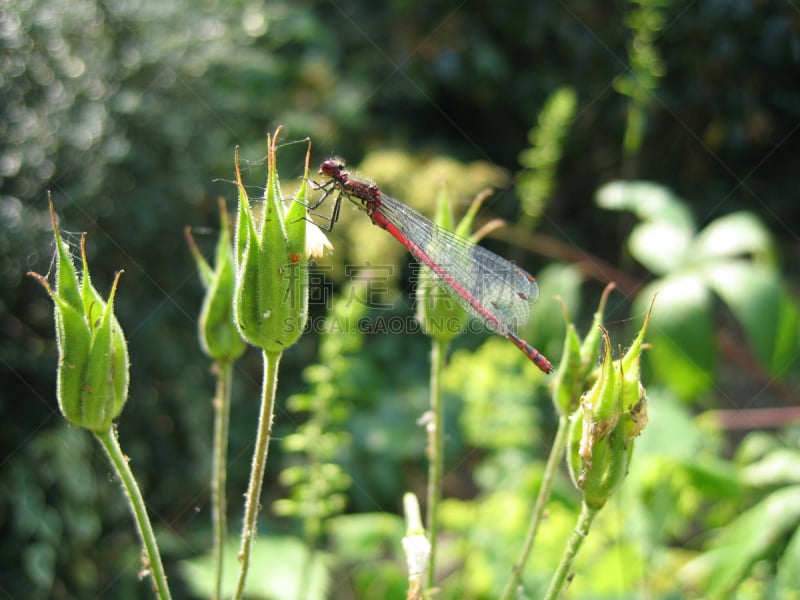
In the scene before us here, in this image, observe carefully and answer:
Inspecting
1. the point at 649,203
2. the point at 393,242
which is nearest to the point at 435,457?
the point at 649,203

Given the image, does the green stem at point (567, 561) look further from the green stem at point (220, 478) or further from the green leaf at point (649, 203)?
the green leaf at point (649, 203)

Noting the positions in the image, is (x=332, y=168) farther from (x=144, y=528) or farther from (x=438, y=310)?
(x=144, y=528)

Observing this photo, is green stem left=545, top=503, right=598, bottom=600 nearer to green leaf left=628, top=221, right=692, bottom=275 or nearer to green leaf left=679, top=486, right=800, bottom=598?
green leaf left=679, top=486, right=800, bottom=598

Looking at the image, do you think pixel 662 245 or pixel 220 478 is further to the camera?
pixel 662 245

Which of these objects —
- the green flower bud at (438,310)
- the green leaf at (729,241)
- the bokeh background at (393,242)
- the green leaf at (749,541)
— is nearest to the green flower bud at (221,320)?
the bokeh background at (393,242)

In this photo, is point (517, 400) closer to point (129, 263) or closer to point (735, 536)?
point (735, 536)
